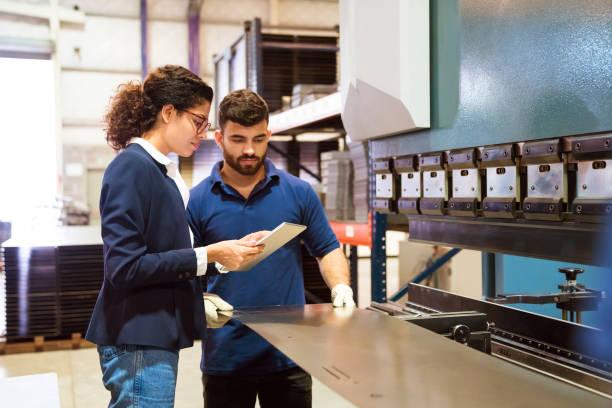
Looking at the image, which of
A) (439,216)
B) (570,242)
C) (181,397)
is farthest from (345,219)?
(570,242)

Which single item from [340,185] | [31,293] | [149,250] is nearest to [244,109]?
[149,250]

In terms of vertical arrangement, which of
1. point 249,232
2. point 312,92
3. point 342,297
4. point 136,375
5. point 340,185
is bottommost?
point 136,375

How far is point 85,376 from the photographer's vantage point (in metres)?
4.98

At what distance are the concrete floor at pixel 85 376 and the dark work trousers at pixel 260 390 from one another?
160cm

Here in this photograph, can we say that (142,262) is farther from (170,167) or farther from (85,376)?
(85,376)

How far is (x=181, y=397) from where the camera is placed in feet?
14.5

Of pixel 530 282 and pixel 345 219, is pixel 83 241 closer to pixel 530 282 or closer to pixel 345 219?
pixel 345 219

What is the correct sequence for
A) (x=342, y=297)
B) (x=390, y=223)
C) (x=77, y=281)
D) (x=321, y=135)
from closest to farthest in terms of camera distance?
(x=342, y=297)
(x=390, y=223)
(x=77, y=281)
(x=321, y=135)

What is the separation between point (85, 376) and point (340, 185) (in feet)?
8.27

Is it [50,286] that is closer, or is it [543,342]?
[543,342]

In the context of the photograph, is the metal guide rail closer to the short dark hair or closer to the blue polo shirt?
the blue polo shirt

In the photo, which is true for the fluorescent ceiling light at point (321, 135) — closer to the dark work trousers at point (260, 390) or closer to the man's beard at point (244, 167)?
the man's beard at point (244, 167)

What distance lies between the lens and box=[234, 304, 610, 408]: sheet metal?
119 centimetres

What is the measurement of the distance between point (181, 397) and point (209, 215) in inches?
100.0
